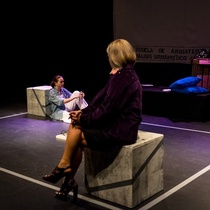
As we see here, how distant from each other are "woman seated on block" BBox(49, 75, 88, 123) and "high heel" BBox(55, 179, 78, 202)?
2.89 meters

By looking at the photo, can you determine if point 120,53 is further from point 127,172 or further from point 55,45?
point 55,45

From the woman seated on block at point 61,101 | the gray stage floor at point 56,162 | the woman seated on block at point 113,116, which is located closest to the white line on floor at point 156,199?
the gray stage floor at point 56,162

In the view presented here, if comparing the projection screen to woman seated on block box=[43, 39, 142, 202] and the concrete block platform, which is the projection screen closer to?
the concrete block platform

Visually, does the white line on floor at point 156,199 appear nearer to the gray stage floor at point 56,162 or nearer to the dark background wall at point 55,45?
the gray stage floor at point 56,162

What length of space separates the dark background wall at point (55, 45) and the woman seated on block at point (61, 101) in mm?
2427

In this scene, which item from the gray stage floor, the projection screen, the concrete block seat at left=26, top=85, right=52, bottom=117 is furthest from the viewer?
the projection screen

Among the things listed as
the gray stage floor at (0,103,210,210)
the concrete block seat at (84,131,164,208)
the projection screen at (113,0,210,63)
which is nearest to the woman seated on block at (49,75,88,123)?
the gray stage floor at (0,103,210,210)

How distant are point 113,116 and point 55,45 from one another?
7.74 m

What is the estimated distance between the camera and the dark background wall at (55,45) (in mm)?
9500

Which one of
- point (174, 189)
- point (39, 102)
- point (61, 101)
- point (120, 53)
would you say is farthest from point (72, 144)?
point (39, 102)

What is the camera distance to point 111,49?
10.0 ft

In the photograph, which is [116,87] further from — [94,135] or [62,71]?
[62,71]

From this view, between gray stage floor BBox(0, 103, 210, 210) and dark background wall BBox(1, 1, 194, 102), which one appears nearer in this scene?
gray stage floor BBox(0, 103, 210, 210)

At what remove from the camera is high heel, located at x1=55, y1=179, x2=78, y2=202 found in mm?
3213
